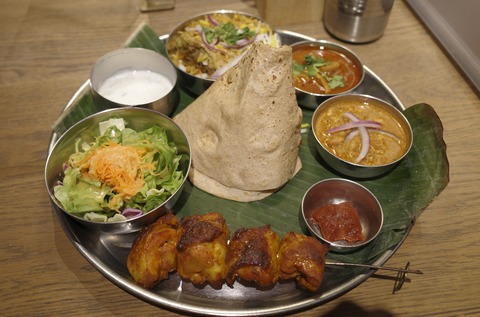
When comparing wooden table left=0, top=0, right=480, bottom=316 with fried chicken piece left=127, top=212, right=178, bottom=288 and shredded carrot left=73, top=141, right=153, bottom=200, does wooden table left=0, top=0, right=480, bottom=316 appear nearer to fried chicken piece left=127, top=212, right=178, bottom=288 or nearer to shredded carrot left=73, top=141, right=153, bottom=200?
fried chicken piece left=127, top=212, right=178, bottom=288

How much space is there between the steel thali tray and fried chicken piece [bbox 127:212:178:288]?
108mm

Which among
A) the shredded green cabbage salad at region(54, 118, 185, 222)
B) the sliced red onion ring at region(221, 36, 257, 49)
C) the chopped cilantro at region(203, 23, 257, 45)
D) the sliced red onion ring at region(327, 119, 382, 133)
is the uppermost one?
the chopped cilantro at region(203, 23, 257, 45)

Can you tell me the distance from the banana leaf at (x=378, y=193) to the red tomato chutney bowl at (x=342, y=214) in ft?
0.28

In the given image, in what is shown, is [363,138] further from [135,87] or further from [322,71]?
[135,87]

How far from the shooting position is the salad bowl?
271 centimetres

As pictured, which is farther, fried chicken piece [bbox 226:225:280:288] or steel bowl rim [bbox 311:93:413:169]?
steel bowl rim [bbox 311:93:413:169]

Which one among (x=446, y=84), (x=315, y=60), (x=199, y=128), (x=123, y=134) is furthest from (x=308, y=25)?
(x=123, y=134)

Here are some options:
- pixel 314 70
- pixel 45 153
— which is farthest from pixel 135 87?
pixel 314 70

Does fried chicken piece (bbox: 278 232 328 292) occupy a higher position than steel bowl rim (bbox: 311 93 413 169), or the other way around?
steel bowl rim (bbox: 311 93 413 169)

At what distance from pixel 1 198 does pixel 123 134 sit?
107 cm

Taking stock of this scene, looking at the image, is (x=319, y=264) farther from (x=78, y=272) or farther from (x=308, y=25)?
(x=308, y=25)

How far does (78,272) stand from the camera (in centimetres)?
276

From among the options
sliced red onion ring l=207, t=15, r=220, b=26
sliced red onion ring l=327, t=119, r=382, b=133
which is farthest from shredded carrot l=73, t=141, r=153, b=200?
sliced red onion ring l=207, t=15, r=220, b=26

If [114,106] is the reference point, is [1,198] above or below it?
below
